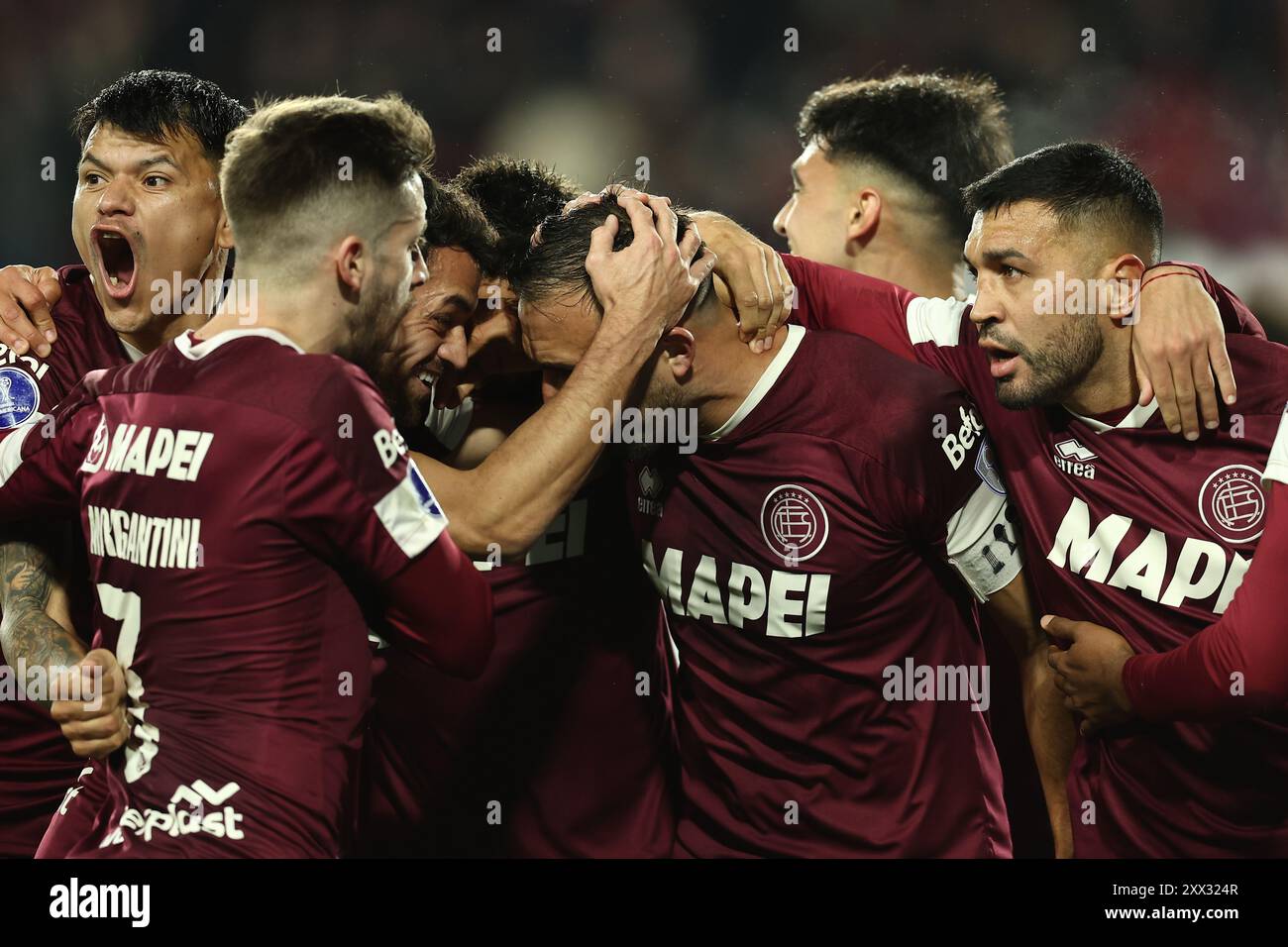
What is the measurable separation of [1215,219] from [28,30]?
20.8ft

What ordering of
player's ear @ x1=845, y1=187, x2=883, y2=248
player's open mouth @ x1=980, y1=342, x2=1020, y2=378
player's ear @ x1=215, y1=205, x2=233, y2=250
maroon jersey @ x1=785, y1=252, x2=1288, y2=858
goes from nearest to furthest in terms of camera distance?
maroon jersey @ x1=785, y1=252, x2=1288, y2=858 < player's open mouth @ x1=980, y1=342, x2=1020, y2=378 < player's ear @ x1=215, y1=205, x2=233, y2=250 < player's ear @ x1=845, y1=187, x2=883, y2=248

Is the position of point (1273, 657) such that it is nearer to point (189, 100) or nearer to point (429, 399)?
point (429, 399)

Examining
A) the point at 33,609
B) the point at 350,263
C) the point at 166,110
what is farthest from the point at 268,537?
the point at 166,110

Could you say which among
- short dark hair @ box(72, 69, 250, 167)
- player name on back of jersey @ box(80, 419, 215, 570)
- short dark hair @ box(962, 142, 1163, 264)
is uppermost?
short dark hair @ box(72, 69, 250, 167)

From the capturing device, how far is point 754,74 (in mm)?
7094

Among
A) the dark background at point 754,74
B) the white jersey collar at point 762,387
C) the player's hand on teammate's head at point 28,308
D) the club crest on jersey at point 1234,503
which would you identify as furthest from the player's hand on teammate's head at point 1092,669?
the dark background at point 754,74

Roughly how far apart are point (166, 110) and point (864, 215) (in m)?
2.23

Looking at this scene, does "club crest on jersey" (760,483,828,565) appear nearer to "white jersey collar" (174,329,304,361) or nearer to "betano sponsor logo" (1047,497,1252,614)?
"betano sponsor logo" (1047,497,1252,614)

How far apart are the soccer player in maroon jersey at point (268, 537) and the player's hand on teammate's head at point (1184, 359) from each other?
4.50ft

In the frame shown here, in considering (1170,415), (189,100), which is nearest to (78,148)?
(189,100)

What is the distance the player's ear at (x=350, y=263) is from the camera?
2098mm

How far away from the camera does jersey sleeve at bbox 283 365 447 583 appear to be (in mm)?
1922

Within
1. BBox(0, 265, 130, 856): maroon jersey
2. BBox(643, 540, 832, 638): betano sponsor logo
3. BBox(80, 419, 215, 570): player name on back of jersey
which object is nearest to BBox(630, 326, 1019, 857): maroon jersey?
BBox(643, 540, 832, 638): betano sponsor logo

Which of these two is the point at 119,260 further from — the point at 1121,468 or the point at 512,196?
the point at 1121,468
